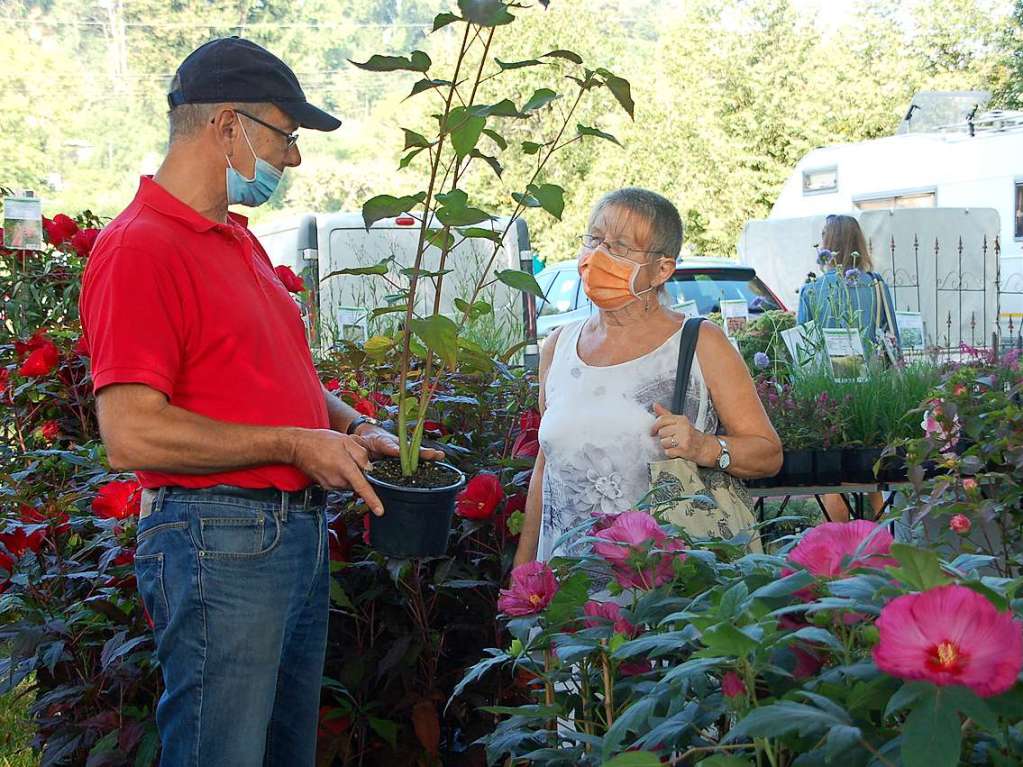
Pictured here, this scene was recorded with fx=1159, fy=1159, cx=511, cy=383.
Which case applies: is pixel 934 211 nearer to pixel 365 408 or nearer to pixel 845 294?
pixel 845 294

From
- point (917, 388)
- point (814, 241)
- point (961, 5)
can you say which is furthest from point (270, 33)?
point (917, 388)

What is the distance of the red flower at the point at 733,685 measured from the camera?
38.1 inches

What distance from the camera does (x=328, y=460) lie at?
1.93 meters

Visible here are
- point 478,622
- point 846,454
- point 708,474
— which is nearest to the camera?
point 708,474

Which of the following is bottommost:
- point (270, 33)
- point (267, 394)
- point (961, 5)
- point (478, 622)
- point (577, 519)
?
point (478, 622)

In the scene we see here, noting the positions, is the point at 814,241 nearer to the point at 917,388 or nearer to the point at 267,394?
the point at 917,388

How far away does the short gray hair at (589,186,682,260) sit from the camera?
2.58 meters

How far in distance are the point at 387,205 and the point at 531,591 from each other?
0.99m

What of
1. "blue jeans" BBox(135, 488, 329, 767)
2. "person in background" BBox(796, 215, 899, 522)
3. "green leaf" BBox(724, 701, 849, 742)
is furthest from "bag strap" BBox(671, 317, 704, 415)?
"person in background" BBox(796, 215, 899, 522)

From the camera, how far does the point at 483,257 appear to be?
8.32 m

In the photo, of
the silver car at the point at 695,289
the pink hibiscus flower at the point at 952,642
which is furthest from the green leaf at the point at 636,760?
the silver car at the point at 695,289

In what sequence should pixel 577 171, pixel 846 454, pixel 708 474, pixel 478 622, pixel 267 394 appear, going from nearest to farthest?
pixel 267 394
pixel 708 474
pixel 478 622
pixel 846 454
pixel 577 171

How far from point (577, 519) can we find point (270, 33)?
6033 centimetres

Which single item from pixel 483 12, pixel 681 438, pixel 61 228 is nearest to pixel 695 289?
pixel 61 228
